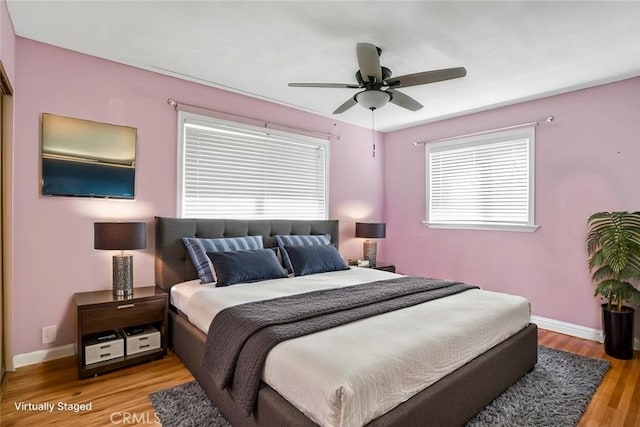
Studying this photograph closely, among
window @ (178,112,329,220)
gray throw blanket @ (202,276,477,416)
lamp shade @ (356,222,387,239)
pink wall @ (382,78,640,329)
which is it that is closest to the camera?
gray throw blanket @ (202,276,477,416)

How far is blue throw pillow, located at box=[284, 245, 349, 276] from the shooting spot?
356 centimetres

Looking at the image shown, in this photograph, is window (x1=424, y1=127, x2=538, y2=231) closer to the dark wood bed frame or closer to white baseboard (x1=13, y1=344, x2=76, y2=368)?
the dark wood bed frame

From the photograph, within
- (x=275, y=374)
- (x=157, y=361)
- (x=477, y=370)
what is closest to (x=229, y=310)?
(x=275, y=374)

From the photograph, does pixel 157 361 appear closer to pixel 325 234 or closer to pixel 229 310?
pixel 229 310

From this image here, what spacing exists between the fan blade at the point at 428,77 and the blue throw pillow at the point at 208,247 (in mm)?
2070

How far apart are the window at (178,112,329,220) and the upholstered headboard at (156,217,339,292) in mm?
193

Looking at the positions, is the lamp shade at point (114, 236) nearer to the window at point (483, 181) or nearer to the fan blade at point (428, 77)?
the fan blade at point (428, 77)

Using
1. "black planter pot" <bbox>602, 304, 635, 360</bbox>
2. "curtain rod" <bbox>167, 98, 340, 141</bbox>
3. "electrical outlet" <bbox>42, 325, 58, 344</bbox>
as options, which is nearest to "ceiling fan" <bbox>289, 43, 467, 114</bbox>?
"curtain rod" <bbox>167, 98, 340, 141</bbox>

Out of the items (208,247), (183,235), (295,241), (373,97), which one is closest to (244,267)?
(208,247)

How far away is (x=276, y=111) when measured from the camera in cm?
423

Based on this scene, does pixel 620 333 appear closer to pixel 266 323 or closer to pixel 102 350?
pixel 266 323

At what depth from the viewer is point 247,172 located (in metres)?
4.00

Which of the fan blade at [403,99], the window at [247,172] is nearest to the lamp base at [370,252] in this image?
the window at [247,172]

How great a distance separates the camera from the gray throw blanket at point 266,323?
1.79m
